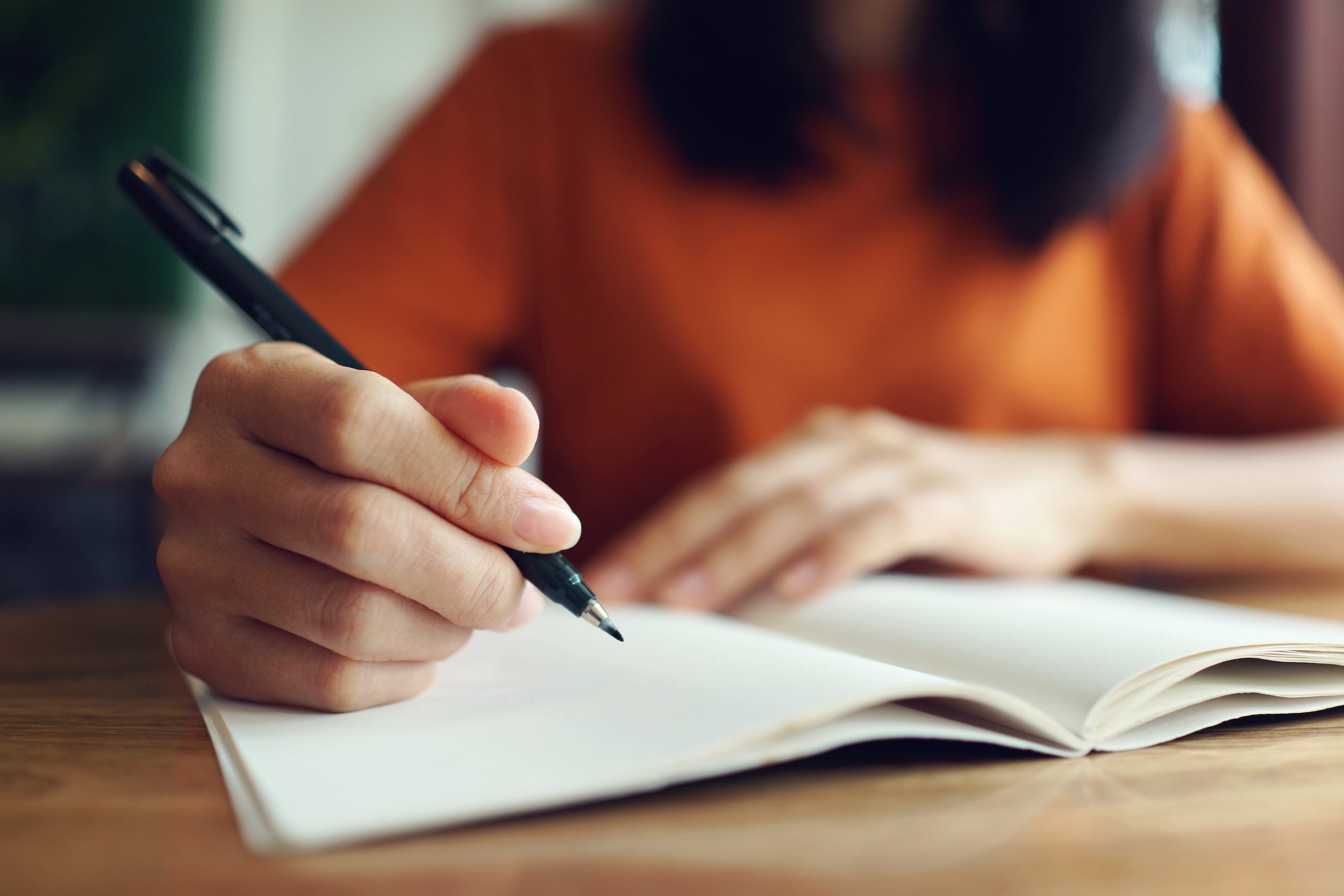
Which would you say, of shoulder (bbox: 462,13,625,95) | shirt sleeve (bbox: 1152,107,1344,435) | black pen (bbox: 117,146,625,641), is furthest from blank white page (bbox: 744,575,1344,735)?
shoulder (bbox: 462,13,625,95)

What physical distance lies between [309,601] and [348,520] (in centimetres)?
4

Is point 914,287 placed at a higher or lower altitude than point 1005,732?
higher

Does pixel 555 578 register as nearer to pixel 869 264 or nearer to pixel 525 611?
pixel 525 611

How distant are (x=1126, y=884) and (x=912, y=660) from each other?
0.17 meters

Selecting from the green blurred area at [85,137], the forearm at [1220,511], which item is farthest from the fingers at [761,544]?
the green blurred area at [85,137]

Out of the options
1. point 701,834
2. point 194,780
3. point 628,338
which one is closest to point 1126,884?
point 701,834

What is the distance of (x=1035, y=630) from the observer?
0.38 meters

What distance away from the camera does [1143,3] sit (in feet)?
2.81

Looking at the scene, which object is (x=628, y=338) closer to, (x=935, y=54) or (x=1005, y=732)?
(x=935, y=54)

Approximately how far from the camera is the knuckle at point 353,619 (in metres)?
0.30

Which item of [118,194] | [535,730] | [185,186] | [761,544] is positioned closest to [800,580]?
[761,544]

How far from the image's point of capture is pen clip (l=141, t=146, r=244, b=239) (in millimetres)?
379

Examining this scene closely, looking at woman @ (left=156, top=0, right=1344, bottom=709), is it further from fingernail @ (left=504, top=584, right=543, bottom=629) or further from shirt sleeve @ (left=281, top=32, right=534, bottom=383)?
fingernail @ (left=504, top=584, right=543, bottom=629)

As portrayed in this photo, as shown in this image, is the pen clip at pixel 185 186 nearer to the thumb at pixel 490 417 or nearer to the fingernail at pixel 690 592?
the thumb at pixel 490 417
